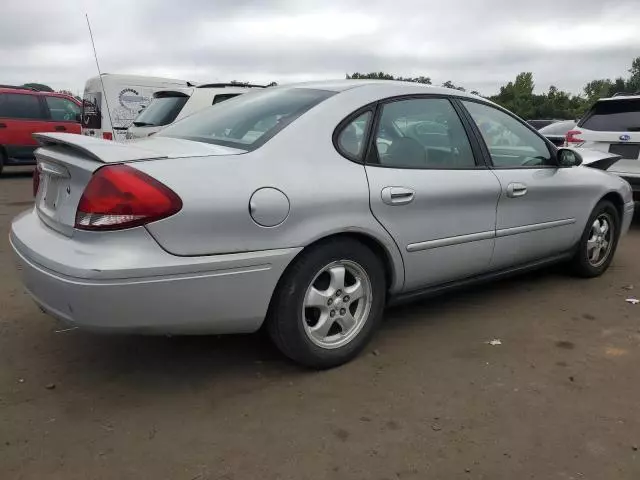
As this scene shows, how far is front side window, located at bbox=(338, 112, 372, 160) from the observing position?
121 inches

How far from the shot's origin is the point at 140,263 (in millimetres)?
2432

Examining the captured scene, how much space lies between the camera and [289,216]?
2.74 metres

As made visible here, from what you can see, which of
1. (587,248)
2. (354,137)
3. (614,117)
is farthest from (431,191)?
(614,117)

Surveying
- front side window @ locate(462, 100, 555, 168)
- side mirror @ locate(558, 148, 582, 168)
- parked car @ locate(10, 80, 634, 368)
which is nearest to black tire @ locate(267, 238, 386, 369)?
parked car @ locate(10, 80, 634, 368)

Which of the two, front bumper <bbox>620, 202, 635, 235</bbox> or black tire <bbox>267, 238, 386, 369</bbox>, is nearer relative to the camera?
black tire <bbox>267, 238, 386, 369</bbox>

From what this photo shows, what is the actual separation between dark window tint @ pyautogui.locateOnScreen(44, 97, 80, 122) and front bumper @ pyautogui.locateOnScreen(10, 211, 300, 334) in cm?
1085

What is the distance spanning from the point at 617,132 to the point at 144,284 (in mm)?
6381

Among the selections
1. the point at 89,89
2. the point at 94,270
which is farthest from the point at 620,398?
the point at 89,89

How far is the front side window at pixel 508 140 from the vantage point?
12.6 ft

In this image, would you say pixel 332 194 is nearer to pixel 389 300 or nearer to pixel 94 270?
pixel 389 300

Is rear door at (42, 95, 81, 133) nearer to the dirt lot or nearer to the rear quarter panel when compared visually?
the dirt lot

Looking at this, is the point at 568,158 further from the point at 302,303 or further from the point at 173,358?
the point at 173,358

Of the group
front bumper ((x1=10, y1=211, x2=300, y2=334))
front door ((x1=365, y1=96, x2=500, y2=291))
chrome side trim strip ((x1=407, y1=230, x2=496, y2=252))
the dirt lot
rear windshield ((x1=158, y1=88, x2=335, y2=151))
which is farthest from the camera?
chrome side trim strip ((x1=407, y1=230, x2=496, y2=252))

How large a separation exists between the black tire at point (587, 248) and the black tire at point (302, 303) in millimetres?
2246
